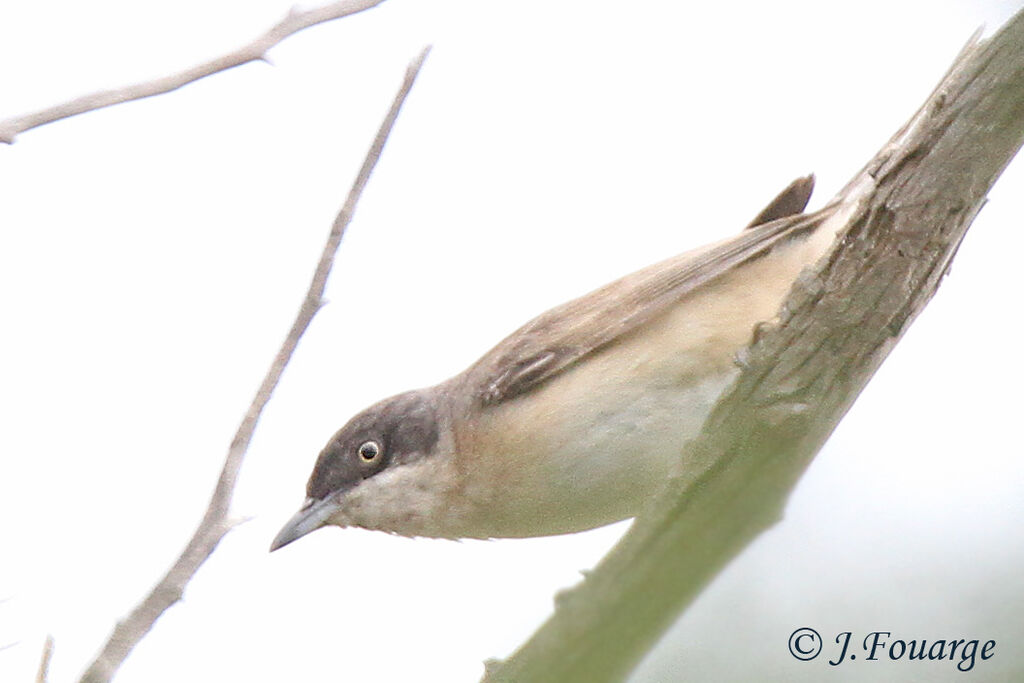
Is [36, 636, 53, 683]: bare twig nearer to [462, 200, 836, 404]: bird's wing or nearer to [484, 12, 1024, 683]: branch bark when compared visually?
[484, 12, 1024, 683]: branch bark

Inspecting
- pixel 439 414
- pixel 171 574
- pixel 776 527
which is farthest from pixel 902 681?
pixel 439 414

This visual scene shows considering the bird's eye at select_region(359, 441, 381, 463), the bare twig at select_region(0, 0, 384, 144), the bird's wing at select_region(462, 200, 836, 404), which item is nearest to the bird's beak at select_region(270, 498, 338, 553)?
the bird's eye at select_region(359, 441, 381, 463)

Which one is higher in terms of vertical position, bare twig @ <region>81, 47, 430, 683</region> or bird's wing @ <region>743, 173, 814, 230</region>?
bird's wing @ <region>743, 173, 814, 230</region>

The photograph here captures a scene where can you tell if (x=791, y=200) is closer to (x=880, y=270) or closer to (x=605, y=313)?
(x=605, y=313)

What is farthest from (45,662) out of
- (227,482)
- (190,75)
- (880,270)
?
(880,270)

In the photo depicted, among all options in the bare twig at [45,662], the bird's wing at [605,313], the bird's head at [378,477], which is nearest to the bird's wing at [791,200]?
the bird's wing at [605,313]
